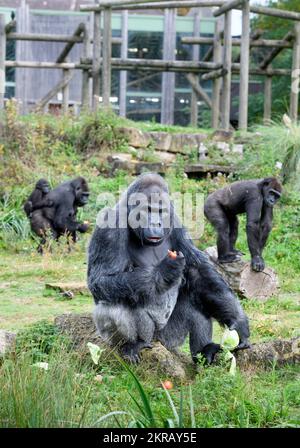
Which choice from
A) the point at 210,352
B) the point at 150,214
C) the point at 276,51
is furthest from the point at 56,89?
the point at 210,352

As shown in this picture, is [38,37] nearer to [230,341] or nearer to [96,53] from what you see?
[96,53]

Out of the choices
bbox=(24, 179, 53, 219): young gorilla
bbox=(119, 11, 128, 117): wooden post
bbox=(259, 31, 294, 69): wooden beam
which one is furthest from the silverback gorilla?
bbox=(119, 11, 128, 117): wooden post

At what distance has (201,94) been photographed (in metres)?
15.3

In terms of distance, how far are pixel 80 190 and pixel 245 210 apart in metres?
2.66

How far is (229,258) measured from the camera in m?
8.38

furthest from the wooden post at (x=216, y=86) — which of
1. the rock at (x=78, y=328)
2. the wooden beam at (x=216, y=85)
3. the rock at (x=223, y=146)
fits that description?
the rock at (x=78, y=328)

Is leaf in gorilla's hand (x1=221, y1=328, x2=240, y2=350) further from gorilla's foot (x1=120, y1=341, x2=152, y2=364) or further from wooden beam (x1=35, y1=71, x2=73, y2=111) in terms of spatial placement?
wooden beam (x1=35, y1=71, x2=73, y2=111)

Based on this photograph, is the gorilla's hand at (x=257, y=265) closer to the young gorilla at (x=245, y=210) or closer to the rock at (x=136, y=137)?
the young gorilla at (x=245, y=210)

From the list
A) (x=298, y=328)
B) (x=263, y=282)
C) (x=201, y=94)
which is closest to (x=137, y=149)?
(x=201, y=94)

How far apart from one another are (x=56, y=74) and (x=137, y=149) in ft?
21.3

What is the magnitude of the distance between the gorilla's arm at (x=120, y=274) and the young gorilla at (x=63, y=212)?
504 cm

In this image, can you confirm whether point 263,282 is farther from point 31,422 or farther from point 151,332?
point 31,422

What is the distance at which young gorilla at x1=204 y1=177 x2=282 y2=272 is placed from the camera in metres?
8.46

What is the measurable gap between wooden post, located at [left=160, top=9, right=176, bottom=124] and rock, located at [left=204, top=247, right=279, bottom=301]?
10412 mm
